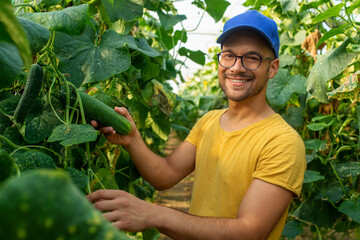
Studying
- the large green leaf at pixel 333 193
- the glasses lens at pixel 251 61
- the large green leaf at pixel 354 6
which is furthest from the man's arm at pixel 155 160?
the large green leaf at pixel 354 6

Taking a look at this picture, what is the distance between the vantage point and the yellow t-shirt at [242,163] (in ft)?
3.97

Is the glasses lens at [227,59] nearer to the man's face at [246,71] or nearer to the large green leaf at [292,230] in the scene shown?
the man's face at [246,71]

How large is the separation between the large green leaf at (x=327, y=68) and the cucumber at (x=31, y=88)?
1436 mm

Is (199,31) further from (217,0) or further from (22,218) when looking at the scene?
(22,218)

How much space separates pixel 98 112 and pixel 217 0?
1180mm

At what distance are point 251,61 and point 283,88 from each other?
3.13 feet

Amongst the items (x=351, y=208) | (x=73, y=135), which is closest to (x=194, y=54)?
(x=351, y=208)

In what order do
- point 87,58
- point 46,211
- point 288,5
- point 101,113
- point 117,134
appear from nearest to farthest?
point 46,211
point 101,113
point 87,58
point 117,134
point 288,5

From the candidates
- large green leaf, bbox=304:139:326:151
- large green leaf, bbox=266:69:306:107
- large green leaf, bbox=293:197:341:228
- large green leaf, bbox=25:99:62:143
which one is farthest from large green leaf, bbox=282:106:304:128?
large green leaf, bbox=25:99:62:143

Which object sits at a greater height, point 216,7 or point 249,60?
point 216,7

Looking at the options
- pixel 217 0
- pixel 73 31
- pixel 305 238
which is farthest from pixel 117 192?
pixel 305 238

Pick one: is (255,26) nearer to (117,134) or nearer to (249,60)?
(249,60)

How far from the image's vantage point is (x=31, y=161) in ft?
2.27

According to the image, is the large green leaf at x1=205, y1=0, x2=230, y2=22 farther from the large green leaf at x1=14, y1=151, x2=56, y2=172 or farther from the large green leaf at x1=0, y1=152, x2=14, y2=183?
the large green leaf at x1=0, y1=152, x2=14, y2=183
